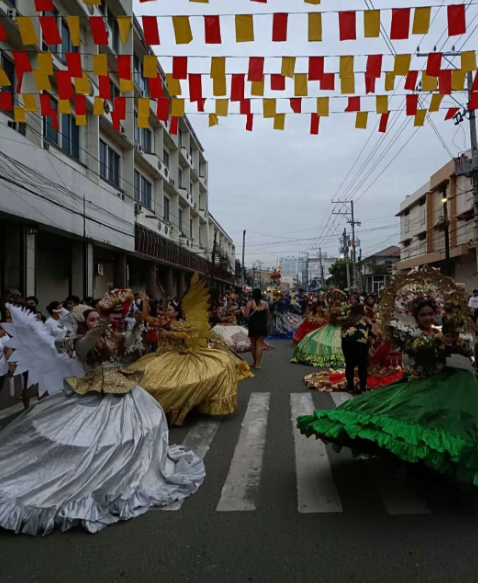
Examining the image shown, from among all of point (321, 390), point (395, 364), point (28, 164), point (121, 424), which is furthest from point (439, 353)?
point (28, 164)

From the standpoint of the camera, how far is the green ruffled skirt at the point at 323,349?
10.7 meters

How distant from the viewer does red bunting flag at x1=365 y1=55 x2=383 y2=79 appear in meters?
6.07

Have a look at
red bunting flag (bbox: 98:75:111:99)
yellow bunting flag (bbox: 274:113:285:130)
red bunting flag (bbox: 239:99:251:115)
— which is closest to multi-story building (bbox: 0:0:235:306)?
red bunting flag (bbox: 98:75:111:99)

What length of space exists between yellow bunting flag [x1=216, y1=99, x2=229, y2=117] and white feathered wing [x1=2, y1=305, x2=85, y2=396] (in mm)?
4415

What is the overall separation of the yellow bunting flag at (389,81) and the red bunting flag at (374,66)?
15 cm

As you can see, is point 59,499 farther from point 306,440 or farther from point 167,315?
point 167,315

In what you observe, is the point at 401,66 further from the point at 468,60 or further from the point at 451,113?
the point at 451,113

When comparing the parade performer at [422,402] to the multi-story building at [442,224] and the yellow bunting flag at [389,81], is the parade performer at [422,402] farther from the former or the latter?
the multi-story building at [442,224]

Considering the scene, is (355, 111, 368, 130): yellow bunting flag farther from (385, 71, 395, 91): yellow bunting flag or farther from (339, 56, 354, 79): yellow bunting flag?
(339, 56, 354, 79): yellow bunting flag

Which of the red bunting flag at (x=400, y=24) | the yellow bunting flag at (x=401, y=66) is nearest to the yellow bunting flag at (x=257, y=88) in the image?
the yellow bunting flag at (x=401, y=66)

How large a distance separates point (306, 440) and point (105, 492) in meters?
2.58

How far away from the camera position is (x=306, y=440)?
5238mm

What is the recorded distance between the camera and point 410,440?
3.15 meters

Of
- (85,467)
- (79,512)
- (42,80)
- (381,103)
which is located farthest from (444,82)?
(79,512)
